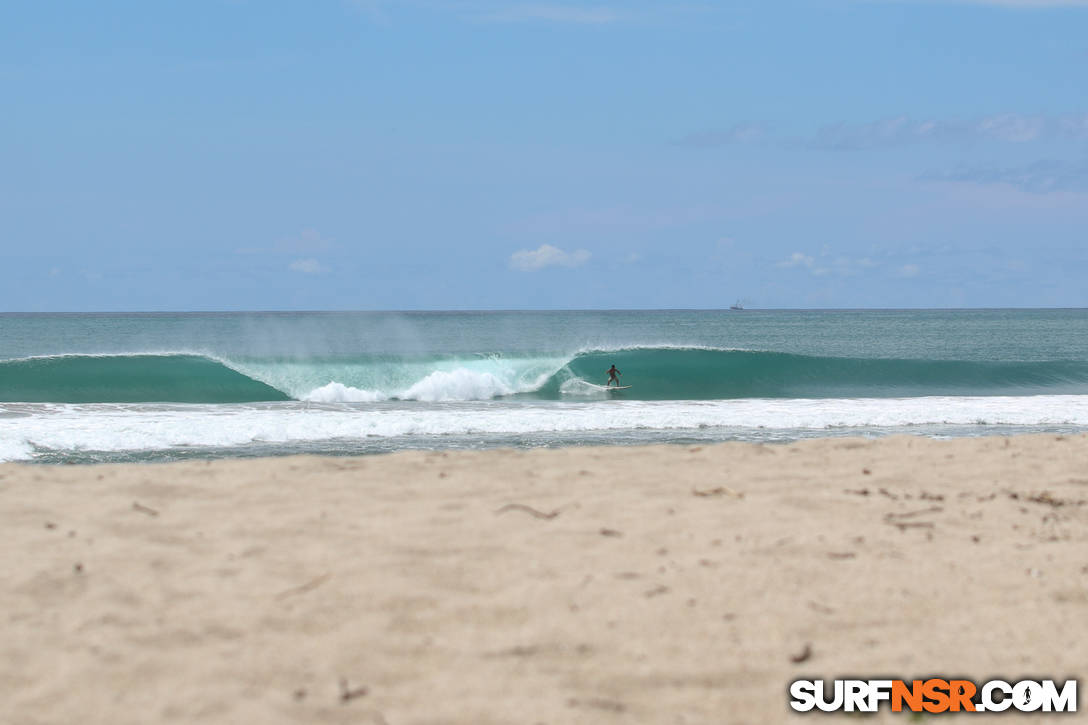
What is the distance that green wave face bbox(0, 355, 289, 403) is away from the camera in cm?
2331

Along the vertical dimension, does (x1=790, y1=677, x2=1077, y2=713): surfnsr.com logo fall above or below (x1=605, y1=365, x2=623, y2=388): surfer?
below

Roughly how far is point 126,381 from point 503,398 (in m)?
10.3

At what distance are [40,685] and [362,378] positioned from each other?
23.9 meters

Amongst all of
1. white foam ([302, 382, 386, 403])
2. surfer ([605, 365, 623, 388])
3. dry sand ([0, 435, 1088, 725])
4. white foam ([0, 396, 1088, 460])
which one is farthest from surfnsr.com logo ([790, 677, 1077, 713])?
white foam ([302, 382, 386, 403])

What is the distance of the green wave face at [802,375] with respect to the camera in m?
26.1

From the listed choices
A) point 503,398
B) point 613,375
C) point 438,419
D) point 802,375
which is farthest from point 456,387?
point 802,375

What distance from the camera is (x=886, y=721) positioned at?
276 cm

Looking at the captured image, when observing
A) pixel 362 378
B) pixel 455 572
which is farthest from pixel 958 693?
pixel 362 378

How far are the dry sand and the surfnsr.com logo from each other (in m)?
0.06

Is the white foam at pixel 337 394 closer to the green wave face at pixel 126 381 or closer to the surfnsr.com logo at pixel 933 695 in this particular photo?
the green wave face at pixel 126 381

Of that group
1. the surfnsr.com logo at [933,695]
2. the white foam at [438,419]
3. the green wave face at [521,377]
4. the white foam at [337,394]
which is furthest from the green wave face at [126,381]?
the surfnsr.com logo at [933,695]

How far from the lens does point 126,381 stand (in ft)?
83.2

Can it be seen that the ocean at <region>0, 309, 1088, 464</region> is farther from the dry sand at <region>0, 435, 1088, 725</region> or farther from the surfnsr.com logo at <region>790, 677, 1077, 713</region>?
the surfnsr.com logo at <region>790, 677, 1077, 713</region>

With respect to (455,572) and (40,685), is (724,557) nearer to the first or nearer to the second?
(455,572)
